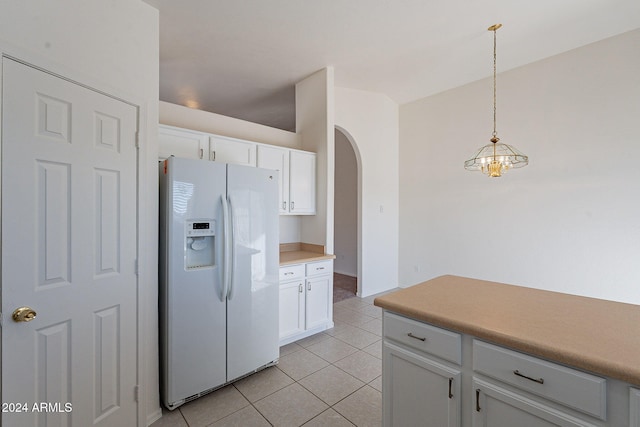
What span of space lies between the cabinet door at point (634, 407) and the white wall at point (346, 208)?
5223 mm

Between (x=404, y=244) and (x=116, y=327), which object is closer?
(x=116, y=327)

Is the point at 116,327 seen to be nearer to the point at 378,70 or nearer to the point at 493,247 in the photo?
the point at 378,70

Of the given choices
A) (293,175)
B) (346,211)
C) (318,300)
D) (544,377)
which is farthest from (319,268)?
(346,211)

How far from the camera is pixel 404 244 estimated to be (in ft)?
16.1

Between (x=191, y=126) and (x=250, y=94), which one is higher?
(x=250, y=94)

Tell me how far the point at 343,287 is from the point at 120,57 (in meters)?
4.49

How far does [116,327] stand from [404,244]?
166 inches

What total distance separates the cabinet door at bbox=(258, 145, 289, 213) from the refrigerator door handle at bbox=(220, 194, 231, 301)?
1095 millimetres

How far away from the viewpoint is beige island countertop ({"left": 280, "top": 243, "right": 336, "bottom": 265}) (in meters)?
3.03

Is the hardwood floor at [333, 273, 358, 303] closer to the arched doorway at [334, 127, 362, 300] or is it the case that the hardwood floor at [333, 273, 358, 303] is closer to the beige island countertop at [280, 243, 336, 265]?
the arched doorway at [334, 127, 362, 300]

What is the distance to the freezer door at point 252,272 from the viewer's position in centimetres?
219

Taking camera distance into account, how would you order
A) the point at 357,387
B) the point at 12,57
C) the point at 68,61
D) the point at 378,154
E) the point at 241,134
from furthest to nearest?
the point at 378,154 → the point at 241,134 → the point at 357,387 → the point at 68,61 → the point at 12,57

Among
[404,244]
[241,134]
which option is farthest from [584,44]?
[241,134]

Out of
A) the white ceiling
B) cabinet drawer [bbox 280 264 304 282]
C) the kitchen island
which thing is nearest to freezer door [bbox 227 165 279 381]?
cabinet drawer [bbox 280 264 304 282]
